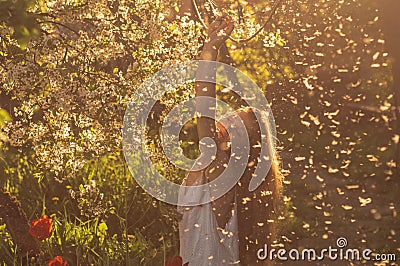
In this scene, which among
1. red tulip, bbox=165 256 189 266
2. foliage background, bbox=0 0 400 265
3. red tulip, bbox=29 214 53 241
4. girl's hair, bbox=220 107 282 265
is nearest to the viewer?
red tulip, bbox=165 256 189 266

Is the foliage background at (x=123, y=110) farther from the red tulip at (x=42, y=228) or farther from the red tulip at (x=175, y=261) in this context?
the red tulip at (x=175, y=261)

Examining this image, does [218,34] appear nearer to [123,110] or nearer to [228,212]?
[228,212]

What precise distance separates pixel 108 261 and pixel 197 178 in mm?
1467

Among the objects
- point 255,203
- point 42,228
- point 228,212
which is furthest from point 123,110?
point 255,203

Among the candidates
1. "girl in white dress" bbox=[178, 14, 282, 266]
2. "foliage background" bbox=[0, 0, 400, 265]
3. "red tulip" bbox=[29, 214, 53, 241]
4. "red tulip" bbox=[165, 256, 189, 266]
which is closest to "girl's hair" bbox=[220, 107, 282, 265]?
"girl in white dress" bbox=[178, 14, 282, 266]

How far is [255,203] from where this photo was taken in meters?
4.46

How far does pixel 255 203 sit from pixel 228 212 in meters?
0.19

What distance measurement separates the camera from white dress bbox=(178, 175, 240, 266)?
4496 mm

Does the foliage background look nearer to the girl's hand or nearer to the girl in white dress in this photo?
the girl's hand

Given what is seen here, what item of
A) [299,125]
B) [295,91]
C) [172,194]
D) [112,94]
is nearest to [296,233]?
[172,194]

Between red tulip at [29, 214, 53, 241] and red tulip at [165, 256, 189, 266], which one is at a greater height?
red tulip at [29, 214, 53, 241]

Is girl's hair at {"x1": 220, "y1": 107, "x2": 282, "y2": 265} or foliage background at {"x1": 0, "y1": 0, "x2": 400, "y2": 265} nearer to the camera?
girl's hair at {"x1": 220, "y1": 107, "x2": 282, "y2": 265}

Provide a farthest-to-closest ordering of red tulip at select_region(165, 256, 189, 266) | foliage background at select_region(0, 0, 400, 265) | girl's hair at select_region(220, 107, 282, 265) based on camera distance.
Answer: foliage background at select_region(0, 0, 400, 265) < girl's hair at select_region(220, 107, 282, 265) < red tulip at select_region(165, 256, 189, 266)

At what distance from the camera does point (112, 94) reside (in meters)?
5.48
